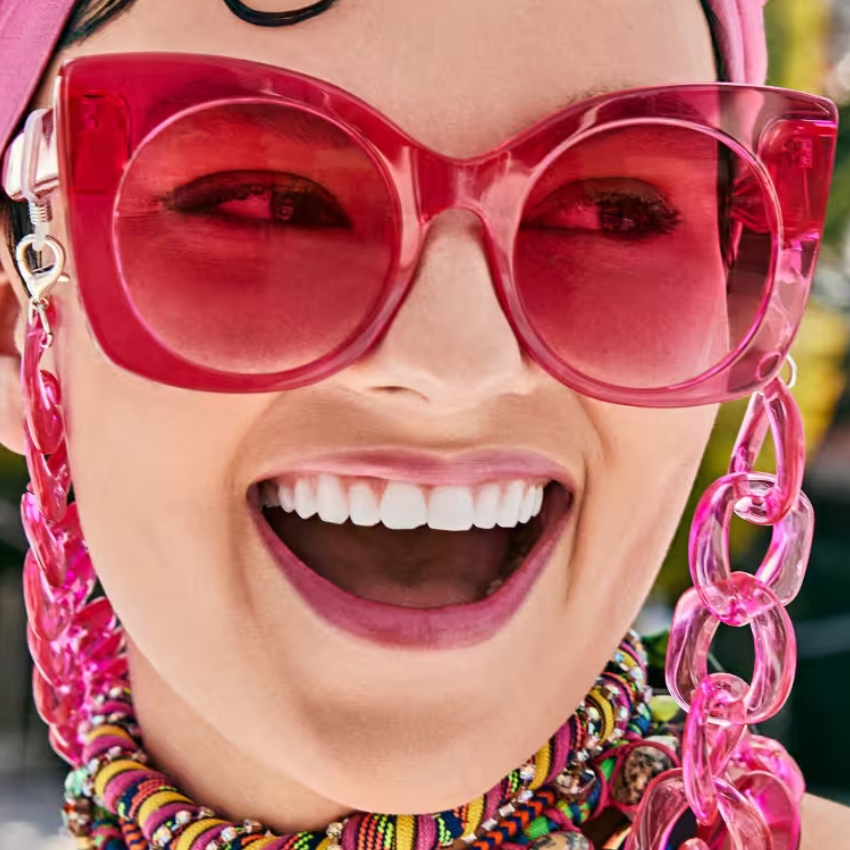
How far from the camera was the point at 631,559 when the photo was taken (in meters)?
0.83

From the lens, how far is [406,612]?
2.56ft

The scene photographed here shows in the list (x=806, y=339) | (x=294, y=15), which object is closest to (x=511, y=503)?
(x=294, y=15)

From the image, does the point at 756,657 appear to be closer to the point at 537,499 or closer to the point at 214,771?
the point at 537,499

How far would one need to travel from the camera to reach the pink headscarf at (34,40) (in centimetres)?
81

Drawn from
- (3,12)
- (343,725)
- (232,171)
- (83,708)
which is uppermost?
(3,12)

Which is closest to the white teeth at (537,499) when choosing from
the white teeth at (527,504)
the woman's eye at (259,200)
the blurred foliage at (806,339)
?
the white teeth at (527,504)

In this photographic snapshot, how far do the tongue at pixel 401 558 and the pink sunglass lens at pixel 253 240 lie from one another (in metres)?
0.20

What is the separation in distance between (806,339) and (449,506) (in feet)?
4.97

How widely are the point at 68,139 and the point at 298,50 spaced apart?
0.15 metres

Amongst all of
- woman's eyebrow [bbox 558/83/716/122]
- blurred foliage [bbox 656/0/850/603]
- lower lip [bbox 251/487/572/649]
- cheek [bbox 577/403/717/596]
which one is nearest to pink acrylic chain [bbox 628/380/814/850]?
cheek [bbox 577/403/717/596]

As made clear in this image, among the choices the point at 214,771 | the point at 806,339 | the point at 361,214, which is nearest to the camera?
the point at 361,214

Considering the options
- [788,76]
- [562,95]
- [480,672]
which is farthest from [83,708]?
[788,76]

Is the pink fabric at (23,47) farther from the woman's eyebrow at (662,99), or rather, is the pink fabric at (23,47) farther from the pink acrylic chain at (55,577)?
the woman's eyebrow at (662,99)

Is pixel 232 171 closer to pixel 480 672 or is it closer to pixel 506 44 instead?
pixel 506 44
